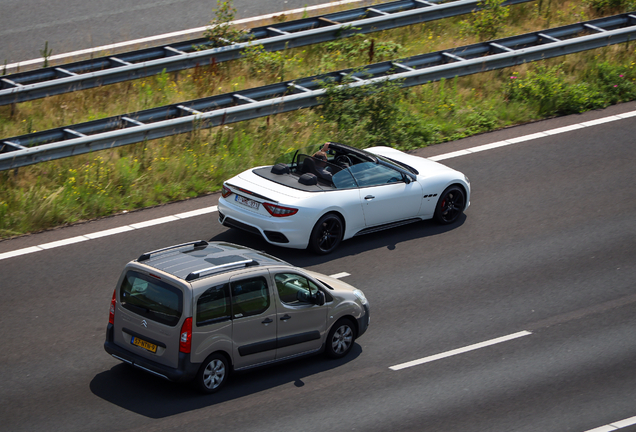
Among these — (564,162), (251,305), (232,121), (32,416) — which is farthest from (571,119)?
(32,416)

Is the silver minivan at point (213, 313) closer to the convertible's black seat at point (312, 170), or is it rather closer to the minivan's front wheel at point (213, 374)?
the minivan's front wheel at point (213, 374)

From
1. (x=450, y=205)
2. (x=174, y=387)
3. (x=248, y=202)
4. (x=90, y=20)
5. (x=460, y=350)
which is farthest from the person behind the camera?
(x=90, y=20)

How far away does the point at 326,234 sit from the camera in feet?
40.6

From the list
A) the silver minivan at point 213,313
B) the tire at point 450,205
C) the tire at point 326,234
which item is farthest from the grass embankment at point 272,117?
the silver minivan at point 213,313

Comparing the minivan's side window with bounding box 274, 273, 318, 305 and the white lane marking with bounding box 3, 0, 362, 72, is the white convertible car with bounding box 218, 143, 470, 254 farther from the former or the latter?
the white lane marking with bounding box 3, 0, 362, 72

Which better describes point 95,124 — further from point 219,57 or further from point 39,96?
point 219,57

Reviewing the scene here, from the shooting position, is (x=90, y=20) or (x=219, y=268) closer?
(x=219, y=268)

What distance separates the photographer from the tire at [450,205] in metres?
13.5

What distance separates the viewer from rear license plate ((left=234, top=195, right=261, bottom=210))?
39.9ft

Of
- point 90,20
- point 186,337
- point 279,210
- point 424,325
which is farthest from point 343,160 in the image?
point 90,20

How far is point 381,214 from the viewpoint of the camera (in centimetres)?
1283

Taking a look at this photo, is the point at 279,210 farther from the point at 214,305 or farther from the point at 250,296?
the point at 214,305

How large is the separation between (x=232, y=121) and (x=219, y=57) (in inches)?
118

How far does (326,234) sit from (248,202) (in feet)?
4.16
